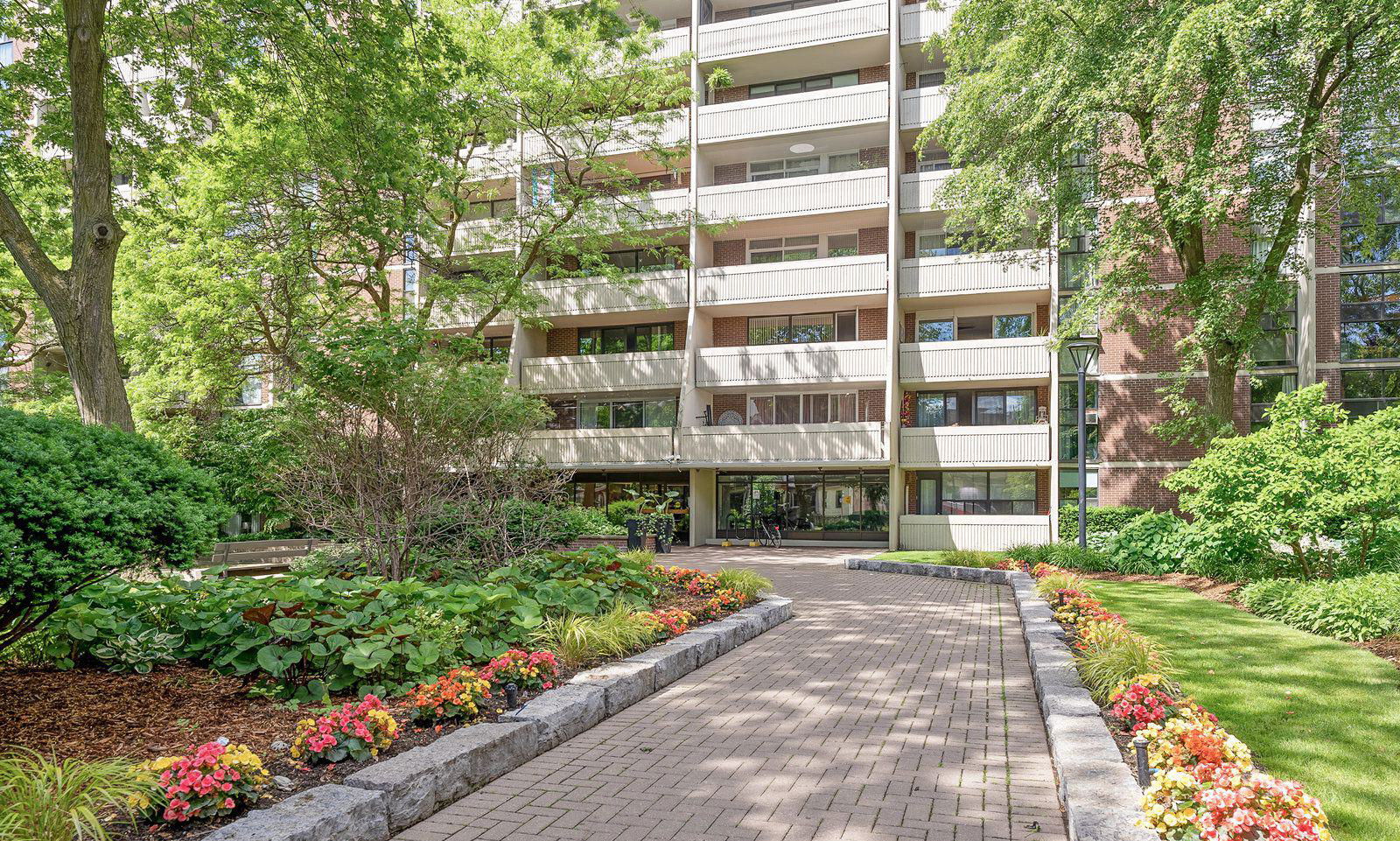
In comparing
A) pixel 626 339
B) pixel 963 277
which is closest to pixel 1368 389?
pixel 963 277

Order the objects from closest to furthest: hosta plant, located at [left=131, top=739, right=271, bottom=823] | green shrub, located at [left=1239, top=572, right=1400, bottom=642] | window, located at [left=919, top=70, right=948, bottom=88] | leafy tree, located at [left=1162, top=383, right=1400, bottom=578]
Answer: hosta plant, located at [left=131, top=739, right=271, bottom=823]
green shrub, located at [left=1239, top=572, right=1400, bottom=642]
leafy tree, located at [left=1162, top=383, right=1400, bottom=578]
window, located at [left=919, top=70, right=948, bottom=88]

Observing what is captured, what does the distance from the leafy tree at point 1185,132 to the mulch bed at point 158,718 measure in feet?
49.7

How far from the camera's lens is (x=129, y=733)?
5039 mm

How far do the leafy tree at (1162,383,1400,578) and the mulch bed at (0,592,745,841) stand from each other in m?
9.89

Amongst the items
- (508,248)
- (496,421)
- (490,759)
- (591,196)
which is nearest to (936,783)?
(490,759)

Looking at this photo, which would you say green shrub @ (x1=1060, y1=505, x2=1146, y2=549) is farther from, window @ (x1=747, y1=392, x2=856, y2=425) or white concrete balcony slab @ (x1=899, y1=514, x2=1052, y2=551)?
window @ (x1=747, y1=392, x2=856, y2=425)

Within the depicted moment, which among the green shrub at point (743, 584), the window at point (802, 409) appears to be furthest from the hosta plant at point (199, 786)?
the window at point (802, 409)

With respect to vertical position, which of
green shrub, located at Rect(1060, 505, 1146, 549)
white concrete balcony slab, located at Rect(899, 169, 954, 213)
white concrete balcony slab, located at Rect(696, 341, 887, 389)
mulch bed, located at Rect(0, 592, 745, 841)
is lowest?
green shrub, located at Rect(1060, 505, 1146, 549)

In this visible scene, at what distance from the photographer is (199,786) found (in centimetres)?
370

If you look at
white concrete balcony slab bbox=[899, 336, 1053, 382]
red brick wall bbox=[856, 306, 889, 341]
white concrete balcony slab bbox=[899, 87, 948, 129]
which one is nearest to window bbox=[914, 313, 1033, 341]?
white concrete balcony slab bbox=[899, 336, 1053, 382]

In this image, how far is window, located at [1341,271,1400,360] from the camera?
81.4ft

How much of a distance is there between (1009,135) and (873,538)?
13215 millimetres

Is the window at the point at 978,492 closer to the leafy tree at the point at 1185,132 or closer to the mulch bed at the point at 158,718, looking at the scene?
the leafy tree at the point at 1185,132

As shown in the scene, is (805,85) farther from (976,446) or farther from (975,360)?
(976,446)
